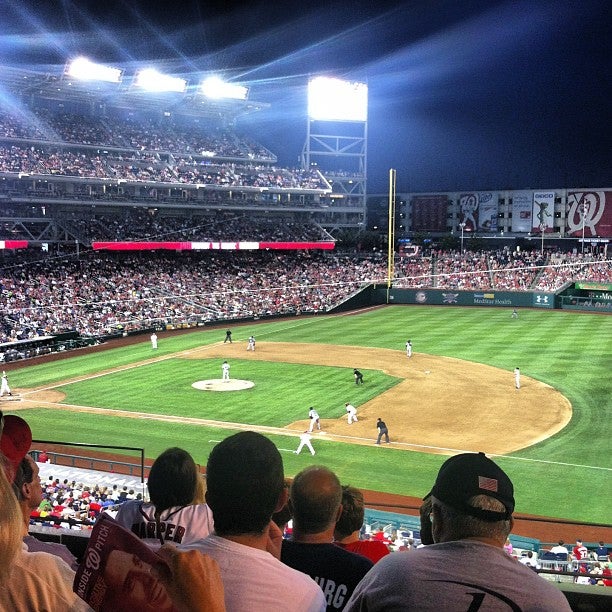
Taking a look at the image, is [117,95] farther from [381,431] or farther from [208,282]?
[381,431]

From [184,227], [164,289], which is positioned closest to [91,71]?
[184,227]

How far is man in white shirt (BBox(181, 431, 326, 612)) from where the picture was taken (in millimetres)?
2609

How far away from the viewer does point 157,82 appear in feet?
218

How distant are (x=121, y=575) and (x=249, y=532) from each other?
718 mm

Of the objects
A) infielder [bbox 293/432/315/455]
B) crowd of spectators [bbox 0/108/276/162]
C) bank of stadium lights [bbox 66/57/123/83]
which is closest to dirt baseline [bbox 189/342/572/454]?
infielder [bbox 293/432/315/455]

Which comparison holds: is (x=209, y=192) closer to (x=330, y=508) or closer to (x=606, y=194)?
(x=606, y=194)

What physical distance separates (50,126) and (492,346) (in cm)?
4422

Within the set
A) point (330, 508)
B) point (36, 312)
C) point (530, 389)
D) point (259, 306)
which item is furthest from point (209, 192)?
point (330, 508)

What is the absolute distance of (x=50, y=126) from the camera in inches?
2472

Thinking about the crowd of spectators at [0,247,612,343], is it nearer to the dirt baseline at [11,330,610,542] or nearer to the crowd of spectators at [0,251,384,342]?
the crowd of spectators at [0,251,384,342]

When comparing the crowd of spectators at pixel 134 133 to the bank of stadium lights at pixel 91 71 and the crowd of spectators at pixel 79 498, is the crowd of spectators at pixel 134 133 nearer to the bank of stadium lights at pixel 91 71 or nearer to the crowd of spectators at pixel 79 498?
the bank of stadium lights at pixel 91 71

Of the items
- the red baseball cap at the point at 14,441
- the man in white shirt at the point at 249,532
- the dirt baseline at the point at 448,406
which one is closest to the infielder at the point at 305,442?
the dirt baseline at the point at 448,406

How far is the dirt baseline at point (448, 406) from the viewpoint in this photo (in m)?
23.7

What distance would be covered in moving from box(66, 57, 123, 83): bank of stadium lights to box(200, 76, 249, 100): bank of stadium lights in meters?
11.0
